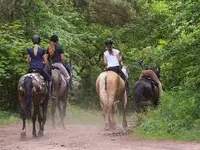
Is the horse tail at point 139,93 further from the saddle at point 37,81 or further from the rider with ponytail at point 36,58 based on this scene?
the rider with ponytail at point 36,58

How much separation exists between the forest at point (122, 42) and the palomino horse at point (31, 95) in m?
2.83

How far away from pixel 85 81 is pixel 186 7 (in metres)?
16.3

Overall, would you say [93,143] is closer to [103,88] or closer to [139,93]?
[103,88]

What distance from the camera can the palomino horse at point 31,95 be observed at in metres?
13.0

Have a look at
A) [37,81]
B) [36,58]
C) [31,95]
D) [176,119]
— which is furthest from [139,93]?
[31,95]

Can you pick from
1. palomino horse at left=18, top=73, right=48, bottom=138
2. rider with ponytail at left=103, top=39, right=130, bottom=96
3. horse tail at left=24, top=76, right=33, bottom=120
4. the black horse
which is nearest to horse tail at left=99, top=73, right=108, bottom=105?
rider with ponytail at left=103, top=39, right=130, bottom=96

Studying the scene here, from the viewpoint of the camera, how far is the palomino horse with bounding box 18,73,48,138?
13.0 meters

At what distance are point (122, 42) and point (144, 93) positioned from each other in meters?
12.6

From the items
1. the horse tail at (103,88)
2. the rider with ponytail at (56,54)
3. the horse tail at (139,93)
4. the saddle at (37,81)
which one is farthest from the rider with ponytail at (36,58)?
the horse tail at (139,93)

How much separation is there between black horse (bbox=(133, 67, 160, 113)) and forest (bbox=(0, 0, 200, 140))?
510 millimetres

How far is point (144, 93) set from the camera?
55.0 feet

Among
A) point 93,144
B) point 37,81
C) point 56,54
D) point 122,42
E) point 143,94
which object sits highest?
point 122,42

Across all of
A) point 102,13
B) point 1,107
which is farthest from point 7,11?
point 102,13

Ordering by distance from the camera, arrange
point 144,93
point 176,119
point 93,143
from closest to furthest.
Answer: point 93,143
point 176,119
point 144,93
